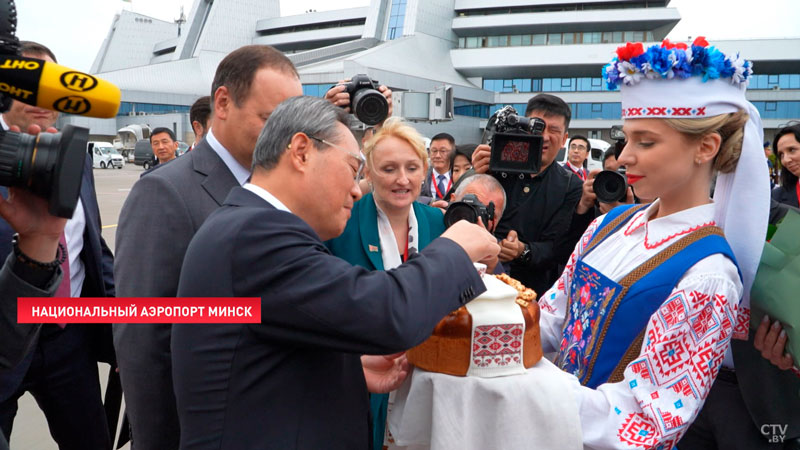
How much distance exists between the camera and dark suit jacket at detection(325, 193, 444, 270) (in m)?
2.54

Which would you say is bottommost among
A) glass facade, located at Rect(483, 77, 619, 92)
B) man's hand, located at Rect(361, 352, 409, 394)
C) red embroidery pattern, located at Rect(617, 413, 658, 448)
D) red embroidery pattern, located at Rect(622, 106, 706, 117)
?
red embroidery pattern, located at Rect(617, 413, 658, 448)

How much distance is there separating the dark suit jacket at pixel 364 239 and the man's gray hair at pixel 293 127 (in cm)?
108

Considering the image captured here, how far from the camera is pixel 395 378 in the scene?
165 centimetres

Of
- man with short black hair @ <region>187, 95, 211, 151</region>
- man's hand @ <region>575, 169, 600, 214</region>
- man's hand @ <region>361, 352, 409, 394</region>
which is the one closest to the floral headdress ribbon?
man's hand @ <region>361, 352, 409, 394</region>

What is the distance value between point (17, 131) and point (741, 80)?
1.81 metres

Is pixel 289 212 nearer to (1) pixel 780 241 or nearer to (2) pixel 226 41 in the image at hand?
(1) pixel 780 241

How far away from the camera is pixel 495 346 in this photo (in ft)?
4.67

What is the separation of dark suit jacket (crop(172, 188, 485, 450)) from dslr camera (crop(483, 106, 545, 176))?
6.00ft

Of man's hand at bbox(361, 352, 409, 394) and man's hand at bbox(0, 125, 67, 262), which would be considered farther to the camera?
man's hand at bbox(361, 352, 409, 394)

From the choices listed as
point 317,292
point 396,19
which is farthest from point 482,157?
point 396,19

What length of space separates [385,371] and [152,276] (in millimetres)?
826

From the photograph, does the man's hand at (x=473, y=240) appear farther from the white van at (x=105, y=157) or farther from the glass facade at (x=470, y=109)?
the glass facade at (x=470, y=109)

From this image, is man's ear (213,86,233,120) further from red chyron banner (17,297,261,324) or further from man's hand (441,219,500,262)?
man's hand (441,219,500,262)

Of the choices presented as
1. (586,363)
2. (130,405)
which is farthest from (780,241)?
(130,405)
